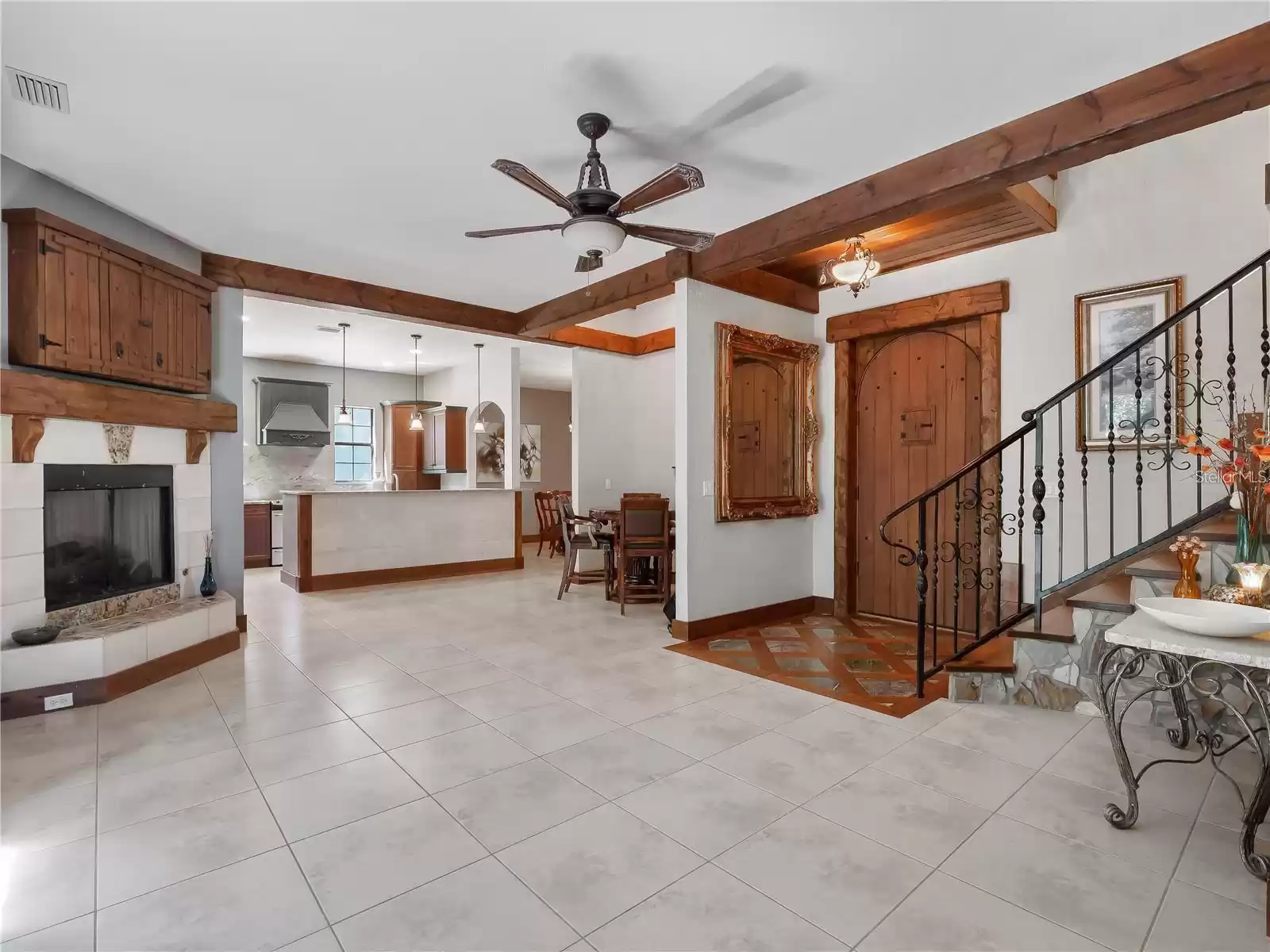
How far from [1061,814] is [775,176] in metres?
3.15

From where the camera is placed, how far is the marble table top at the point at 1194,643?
5.85ft

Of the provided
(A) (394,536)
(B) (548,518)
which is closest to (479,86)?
(A) (394,536)

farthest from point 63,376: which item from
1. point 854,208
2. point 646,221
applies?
point 854,208

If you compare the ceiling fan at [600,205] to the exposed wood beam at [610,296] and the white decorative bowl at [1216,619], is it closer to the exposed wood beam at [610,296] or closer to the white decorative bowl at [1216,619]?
the exposed wood beam at [610,296]

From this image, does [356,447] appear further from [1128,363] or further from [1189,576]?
[1189,576]

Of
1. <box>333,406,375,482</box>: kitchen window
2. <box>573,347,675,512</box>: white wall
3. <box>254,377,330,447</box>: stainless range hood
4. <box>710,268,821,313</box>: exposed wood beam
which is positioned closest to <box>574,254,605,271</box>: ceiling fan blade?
<box>710,268,821,313</box>: exposed wood beam

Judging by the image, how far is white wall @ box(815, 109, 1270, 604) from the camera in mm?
3406

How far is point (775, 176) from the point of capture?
3434mm

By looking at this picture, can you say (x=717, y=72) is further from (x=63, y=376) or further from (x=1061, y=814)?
(x=63, y=376)

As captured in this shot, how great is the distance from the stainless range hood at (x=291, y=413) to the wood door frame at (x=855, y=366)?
7326 mm

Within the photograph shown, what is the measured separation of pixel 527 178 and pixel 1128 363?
3599 millimetres

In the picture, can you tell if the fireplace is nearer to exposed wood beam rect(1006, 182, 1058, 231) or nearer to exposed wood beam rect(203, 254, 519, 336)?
exposed wood beam rect(203, 254, 519, 336)

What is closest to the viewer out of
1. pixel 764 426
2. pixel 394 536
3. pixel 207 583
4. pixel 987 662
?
pixel 987 662

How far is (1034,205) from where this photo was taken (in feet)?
12.4
